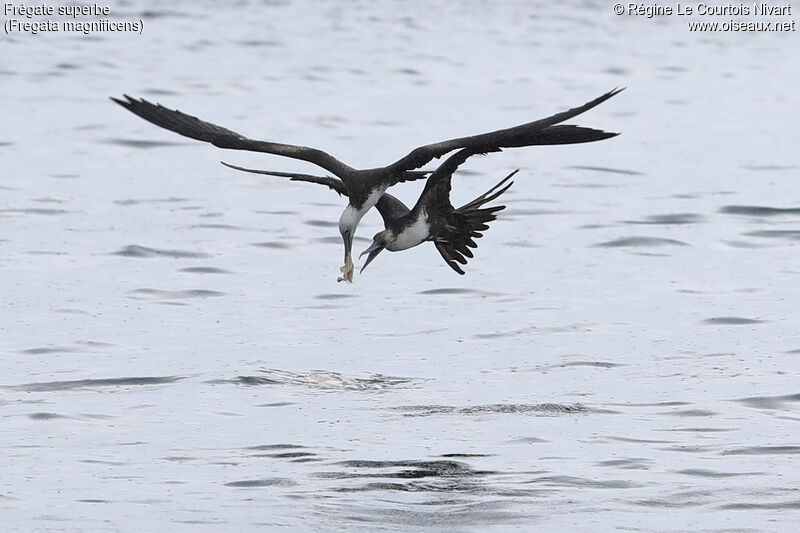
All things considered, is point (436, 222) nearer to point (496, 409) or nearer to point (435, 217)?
point (435, 217)

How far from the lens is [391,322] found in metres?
14.9

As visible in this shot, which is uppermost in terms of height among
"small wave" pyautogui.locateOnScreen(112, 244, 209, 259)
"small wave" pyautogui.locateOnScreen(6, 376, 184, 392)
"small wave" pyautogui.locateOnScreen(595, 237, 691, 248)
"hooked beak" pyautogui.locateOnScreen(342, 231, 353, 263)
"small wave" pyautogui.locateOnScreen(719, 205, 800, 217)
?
"hooked beak" pyautogui.locateOnScreen(342, 231, 353, 263)

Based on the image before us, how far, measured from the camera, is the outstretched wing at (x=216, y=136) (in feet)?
38.1

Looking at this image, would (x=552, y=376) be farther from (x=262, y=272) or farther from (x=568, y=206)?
(x=568, y=206)

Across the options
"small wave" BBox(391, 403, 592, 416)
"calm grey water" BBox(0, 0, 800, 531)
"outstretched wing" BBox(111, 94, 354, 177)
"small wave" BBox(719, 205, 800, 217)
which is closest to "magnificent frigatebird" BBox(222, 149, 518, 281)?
"outstretched wing" BBox(111, 94, 354, 177)

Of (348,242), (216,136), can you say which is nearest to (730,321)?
(348,242)

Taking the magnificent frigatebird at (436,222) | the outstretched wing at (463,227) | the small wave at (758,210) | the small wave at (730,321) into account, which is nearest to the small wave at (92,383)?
the magnificent frigatebird at (436,222)

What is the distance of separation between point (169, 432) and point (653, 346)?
4.65 meters

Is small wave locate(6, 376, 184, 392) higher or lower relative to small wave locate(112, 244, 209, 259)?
lower

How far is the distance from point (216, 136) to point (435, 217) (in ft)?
5.51

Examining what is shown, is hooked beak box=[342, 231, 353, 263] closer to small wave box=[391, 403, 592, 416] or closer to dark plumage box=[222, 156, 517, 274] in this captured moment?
dark plumage box=[222, 156, 517, 274]

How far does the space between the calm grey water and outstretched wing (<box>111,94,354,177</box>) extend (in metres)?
1.79

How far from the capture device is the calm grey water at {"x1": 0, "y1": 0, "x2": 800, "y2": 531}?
10031 mm

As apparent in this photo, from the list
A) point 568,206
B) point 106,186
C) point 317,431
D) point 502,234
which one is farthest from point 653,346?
point 106,186
